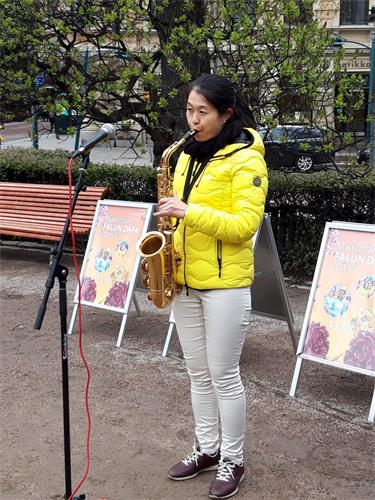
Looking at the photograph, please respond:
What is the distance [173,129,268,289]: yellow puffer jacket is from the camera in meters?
3.06

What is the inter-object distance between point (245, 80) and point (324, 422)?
3.94 m

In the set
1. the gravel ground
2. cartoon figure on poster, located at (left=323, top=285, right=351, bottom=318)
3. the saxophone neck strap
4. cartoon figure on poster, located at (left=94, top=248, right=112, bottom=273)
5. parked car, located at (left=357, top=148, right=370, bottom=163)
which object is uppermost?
the saxophone neck strap

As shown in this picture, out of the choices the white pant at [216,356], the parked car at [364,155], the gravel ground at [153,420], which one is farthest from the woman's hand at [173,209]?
the parked car at [364,155]

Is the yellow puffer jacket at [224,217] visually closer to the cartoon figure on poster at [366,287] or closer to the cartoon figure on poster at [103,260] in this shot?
the cartoon figure on poster at [366,287]

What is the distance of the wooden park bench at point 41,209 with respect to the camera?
314 inches

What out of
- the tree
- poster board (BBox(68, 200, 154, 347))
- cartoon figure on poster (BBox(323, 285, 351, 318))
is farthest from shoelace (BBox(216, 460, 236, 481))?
the tree

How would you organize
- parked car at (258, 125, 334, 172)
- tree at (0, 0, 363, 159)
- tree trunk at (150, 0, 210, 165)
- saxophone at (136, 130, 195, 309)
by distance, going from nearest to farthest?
saxophone at (136, 130, 195, 309) < tree at (0, 0, 363, 159) < tree trunk at (150, 0, 210, 165) < parked car at (258, 125, 334, 172)

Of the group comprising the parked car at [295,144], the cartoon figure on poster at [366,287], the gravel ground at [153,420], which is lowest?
the gravel ground at [153,420]

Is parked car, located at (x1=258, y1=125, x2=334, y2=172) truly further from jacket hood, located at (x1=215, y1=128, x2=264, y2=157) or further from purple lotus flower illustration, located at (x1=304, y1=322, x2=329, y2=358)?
jacket hood, located at (x1=215, y1=128, x2=264, y2=157)

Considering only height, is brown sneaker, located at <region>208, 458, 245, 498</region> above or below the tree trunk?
below

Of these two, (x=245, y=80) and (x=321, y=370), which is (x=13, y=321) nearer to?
(x=321, y=370)

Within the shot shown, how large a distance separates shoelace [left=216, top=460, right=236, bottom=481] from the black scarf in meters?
1.54

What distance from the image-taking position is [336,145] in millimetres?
7516

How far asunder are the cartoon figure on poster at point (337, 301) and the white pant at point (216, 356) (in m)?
1.33
